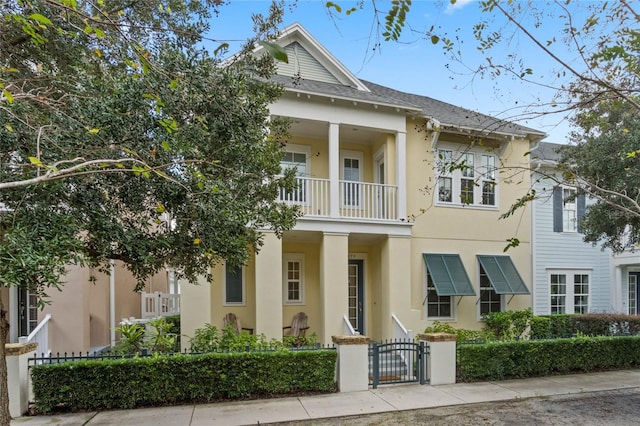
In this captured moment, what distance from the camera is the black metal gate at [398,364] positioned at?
827 centimetres

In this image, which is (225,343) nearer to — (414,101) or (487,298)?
(487,298)

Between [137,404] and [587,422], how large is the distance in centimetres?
768

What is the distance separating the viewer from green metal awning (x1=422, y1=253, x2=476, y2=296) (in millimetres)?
11302

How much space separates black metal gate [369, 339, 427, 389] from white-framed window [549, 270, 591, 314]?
7617 mm

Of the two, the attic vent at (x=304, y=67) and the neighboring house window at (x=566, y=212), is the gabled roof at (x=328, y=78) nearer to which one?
the attic vent at (x=304, y=67)

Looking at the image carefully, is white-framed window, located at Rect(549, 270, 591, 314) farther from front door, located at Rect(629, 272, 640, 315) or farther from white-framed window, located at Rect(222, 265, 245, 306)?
white-framed window, located at Rect(222, 265, 245, 306)

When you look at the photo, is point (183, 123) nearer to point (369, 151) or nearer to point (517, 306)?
point (369, 151)

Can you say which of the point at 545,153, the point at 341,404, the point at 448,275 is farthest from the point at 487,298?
the point at 341,404

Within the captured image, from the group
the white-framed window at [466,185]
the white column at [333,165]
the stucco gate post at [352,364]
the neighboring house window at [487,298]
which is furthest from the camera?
the neighboring house window at [487,298]

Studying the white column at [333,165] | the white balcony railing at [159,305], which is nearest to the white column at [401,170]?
the white column at [333,165]

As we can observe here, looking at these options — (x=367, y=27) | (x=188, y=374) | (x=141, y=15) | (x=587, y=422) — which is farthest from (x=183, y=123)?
(x=587, y=422)

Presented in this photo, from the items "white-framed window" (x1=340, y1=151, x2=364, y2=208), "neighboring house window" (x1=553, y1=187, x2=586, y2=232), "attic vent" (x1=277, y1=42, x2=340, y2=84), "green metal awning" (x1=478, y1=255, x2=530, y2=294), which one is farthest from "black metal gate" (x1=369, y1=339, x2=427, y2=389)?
"neighboring house window" (x1=553, y1=187, x2=586, y2=232)

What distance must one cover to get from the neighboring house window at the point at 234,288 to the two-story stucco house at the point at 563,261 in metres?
9.98

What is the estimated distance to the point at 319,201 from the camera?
37.0 feet
